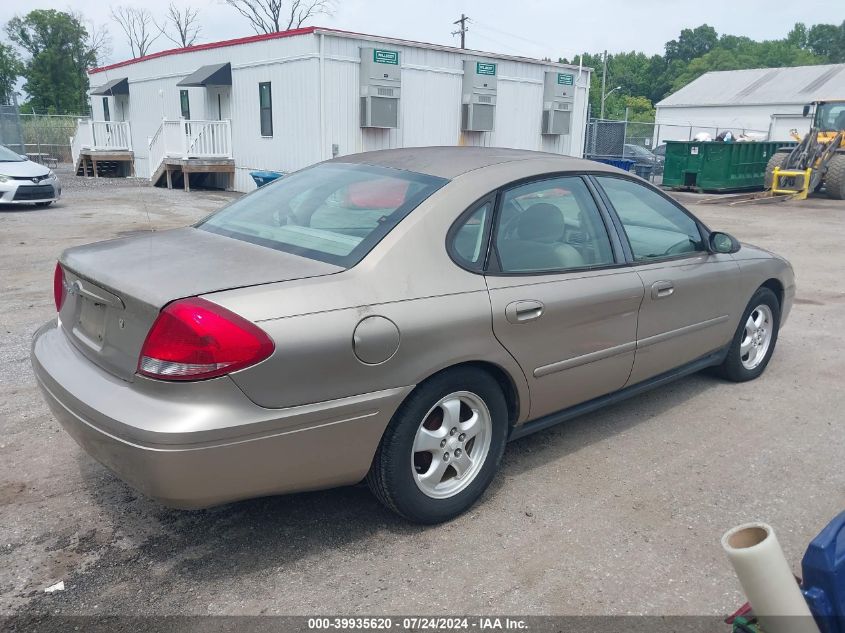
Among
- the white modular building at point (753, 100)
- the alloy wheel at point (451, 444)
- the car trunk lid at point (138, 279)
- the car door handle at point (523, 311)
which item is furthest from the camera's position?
the white modular building at point (753, 100)

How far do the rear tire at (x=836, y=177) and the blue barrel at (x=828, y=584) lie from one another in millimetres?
20956

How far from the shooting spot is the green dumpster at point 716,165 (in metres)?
21.3

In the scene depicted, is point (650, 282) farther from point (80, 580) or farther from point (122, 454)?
point (80, 580)

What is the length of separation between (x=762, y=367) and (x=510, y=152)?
261 cm

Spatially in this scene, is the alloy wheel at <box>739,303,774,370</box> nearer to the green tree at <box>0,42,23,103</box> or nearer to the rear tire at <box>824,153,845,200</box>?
the rear tire at <box>824,153,845,200</box>

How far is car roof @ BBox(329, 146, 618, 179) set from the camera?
11.4 feet

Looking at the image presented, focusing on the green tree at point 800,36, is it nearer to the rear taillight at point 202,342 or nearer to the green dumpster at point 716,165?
the green dumpster at point 716,165

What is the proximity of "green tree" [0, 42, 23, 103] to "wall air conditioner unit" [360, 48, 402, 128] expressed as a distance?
166 feet

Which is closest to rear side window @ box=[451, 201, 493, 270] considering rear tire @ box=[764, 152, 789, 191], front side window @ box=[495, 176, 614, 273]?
front side window @ box=[495, 176, 614, 273]

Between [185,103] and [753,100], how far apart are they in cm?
4056

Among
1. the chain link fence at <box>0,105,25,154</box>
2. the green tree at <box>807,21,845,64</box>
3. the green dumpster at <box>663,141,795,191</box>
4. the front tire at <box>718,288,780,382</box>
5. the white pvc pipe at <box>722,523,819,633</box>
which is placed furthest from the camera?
the green tree at <box>807,21,845,64</box>

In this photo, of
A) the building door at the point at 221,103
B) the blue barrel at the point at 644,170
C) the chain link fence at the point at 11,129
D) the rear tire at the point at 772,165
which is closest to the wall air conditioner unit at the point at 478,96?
the building door at the point at 221,103

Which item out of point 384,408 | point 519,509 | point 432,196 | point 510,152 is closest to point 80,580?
point 384,408

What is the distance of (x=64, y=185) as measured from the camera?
A: 21.3m
